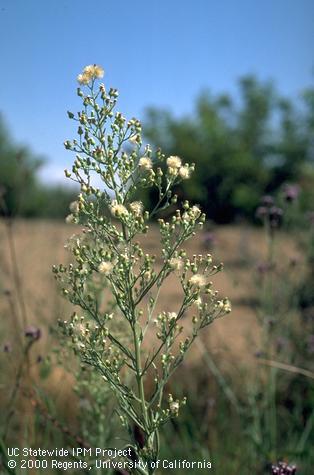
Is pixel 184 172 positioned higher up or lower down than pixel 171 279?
lower down

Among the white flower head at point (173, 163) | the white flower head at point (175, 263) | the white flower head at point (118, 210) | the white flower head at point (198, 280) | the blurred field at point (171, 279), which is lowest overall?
the white flower head at point (198, 280)

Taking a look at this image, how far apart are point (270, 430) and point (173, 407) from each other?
5.55ft

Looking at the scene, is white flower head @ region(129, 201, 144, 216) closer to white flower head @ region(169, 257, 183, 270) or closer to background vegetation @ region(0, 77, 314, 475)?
white flower head @ region(169, 257, 183, 270)

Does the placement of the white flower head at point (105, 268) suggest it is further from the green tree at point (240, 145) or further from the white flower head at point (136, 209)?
the green tree at point (240, 145)

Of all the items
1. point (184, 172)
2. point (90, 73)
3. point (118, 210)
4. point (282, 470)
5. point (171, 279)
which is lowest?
point (282, 470)

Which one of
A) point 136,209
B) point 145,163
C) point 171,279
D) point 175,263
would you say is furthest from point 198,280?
point 171,279

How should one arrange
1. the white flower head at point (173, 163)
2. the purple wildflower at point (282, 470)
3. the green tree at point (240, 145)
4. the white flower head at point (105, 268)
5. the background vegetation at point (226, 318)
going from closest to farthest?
the white flower head at point (105, 268)
the white flower head at point (173, 163)
the purple wildflower at point (282, 470)
the background vegetation at point (226, 318)
the green tree at point (240, 145)

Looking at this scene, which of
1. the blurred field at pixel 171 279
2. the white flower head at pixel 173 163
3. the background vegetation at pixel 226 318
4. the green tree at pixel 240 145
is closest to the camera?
the white flower head at pixel 173 163

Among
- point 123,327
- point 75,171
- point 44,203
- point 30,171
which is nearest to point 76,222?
point 75,171

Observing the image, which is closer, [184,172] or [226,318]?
[184,172]

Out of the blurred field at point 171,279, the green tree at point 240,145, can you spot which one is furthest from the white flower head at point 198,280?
the green tree at point 240,145

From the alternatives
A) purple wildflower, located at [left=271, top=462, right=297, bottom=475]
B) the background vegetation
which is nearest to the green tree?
the background vegetation

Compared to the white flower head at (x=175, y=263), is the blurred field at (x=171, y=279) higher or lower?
higher

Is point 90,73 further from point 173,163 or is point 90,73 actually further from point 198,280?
point 198,280
